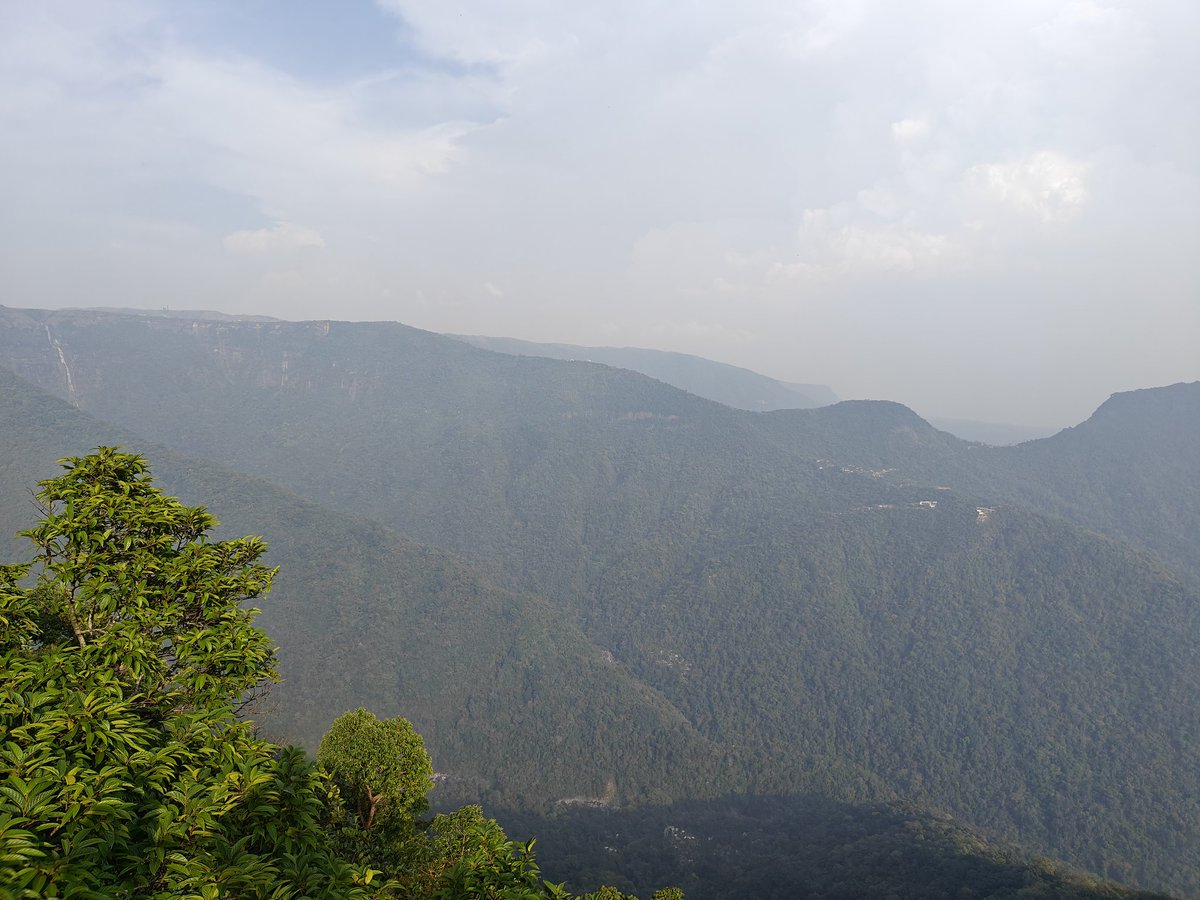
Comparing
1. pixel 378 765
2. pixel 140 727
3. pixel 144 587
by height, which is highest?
pixel 144 587

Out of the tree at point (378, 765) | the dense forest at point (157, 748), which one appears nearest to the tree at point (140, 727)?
the dense forest at point (157, 748)

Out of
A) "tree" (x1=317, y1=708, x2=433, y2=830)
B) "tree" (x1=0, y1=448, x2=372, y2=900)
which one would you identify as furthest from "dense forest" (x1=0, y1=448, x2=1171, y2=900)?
"tree" (x1=317, y1=708, x2=433, y2=830)

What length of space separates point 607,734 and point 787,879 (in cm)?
8695

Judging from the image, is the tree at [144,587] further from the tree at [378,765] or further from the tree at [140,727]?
the tree at [378,765]

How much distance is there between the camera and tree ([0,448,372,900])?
27.1ft

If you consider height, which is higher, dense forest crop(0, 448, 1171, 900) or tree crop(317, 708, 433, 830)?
dense forest crop(0, 448, 1171, 900)

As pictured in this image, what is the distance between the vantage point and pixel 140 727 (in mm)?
10688

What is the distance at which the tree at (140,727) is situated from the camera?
826 cm

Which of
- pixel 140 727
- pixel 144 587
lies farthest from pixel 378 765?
pixel 140 727

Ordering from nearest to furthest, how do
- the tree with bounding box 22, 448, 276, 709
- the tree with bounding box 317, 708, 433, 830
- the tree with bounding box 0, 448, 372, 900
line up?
the tree with bounding box 0, 448, 372, 900 < the tree with bounding box 22, 448, 276, 709 < the tree with bounding box 317, 708, 433, 830

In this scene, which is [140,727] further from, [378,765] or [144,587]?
[378,765]

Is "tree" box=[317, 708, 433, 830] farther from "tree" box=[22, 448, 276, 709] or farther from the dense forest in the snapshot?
"tree" box=[22, 448, 276, 709]

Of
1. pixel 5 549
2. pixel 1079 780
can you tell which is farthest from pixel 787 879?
pixel 5 549

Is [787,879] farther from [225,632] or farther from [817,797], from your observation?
[225,632]
